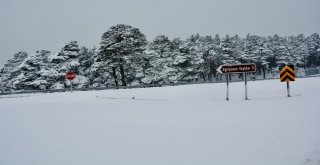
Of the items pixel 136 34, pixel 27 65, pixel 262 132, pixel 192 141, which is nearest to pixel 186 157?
pixel 192 141

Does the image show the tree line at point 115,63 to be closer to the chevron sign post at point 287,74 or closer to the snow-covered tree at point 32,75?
the snow-covered tree at point 32,75

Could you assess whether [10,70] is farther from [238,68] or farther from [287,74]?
[287,74]

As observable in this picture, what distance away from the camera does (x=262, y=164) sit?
367 centimetres

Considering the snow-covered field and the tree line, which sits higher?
the tree line

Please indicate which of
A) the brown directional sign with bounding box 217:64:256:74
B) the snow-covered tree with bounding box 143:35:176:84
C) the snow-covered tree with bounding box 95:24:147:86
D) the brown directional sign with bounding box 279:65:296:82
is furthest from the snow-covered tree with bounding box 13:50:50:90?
the brown directional sign with bounding box 279:65:296:82

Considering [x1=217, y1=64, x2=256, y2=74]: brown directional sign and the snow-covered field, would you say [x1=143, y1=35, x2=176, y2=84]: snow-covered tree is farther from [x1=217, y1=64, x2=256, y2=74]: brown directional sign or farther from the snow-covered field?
the snow-covered field

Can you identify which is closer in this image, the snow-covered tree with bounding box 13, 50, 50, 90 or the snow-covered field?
the snow-covered field

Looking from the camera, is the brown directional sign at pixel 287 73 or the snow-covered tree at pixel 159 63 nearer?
the brown directional sign at pixel 287 73

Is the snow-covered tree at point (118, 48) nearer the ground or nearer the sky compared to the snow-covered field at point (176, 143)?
nearer the sky

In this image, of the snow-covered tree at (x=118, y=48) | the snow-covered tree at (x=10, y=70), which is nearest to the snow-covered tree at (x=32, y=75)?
the snow-covered tree at (x=118, y=48)

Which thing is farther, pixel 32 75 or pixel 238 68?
pixel 32 75

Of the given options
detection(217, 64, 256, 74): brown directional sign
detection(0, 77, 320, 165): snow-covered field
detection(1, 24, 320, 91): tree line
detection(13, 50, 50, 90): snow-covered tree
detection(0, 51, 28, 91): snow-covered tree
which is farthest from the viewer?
detection(0, 51, 28, 91): snow-covered tree

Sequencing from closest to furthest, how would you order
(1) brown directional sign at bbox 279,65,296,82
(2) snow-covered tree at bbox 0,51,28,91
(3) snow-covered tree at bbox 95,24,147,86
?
(1) brown directional sign at bbox 279,65,296,82 → (3) snow-covered tree at bbox 95,24,147,86 → (2) snow-covered tree at bbox 0,51,28,91

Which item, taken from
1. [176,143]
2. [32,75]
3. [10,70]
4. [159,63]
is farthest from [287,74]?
[10,70]
